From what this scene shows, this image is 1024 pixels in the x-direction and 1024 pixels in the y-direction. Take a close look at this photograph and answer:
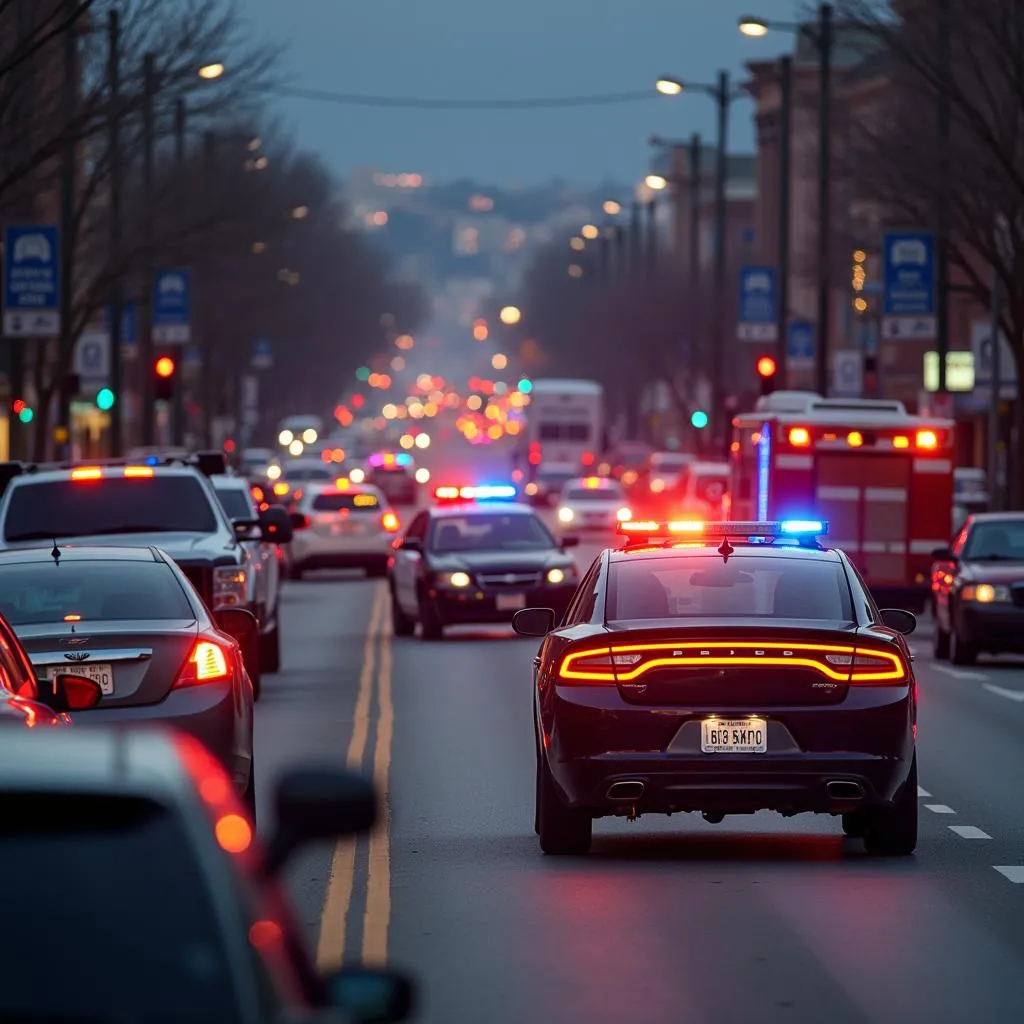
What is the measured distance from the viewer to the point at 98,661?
47.2ft

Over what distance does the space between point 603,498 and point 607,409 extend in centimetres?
8669

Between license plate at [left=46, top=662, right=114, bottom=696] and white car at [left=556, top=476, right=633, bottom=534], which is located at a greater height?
license plate at [left=46, top=662, right=114, bottom=696]

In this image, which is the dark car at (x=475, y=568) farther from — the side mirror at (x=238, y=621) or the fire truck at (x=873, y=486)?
the side mirror at (x=238, y=621)

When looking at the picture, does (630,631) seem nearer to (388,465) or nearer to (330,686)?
(330,686)

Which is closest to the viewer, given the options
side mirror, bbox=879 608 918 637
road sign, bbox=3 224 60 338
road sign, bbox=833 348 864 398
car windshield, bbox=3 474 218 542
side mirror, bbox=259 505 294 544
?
side mirror, bbox=879 608 918 637

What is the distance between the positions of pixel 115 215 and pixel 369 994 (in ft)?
168

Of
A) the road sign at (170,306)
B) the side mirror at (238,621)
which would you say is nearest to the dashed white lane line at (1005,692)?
the side mirror at (238,621)

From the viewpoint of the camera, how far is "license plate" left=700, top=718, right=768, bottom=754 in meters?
13.2

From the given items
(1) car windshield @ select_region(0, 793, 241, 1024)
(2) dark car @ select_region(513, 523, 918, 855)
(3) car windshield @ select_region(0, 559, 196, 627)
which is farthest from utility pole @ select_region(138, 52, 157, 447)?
(1) car windshield @ select_region(0, 793, 241, 1024)

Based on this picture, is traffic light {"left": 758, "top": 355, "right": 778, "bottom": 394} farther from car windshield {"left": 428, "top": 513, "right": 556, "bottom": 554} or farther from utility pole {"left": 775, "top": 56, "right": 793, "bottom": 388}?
Result: car windshield {"left": 428, "top": 513, "right": 556, "bottom": 554}

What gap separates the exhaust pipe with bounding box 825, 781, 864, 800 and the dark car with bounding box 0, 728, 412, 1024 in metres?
8.23

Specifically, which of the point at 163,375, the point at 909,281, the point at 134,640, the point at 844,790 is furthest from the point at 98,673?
the point at 909,281

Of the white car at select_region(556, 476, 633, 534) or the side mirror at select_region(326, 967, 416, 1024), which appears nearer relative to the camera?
the side mirror at select_region(326, 967, 416, 1024)

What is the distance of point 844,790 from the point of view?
13.1 m
